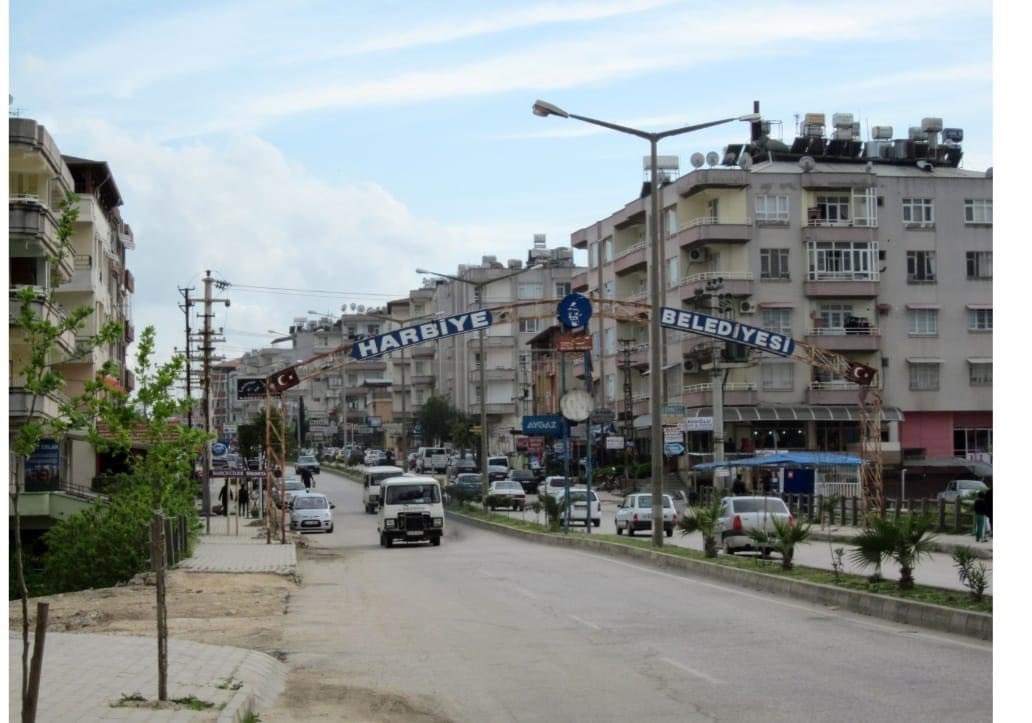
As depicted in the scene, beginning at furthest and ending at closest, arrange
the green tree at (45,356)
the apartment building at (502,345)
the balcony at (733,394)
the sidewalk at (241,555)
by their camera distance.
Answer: the apartment building at (502,345)
the balcony at (733,394)
the sidewalk at (241,555)
the green tree at (45,356)

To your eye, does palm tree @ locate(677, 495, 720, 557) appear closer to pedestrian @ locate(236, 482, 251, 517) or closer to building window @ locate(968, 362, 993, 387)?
pedestrian @ locate(236, 482, 251, 517)

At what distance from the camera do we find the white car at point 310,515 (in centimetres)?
5681

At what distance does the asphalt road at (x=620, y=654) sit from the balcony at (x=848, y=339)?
183 feet

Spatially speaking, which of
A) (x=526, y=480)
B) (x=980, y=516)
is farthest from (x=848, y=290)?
(x=980, y=516)

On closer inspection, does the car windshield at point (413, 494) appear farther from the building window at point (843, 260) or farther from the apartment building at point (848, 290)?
the building window at point (843, 260)

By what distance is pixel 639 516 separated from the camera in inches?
1950

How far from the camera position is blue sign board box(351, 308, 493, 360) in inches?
1681

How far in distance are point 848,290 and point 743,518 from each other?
49.0 meters

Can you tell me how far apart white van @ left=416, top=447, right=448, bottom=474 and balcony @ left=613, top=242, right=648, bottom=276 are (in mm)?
27425

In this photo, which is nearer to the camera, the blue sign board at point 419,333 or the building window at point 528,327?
the blue sign board at point 419,333

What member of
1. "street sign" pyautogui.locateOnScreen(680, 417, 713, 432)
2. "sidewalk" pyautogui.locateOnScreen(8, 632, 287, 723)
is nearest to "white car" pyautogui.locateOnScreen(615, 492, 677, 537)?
"street sign" pyautogui.locateOnScreen(680, 417, 713, 432)

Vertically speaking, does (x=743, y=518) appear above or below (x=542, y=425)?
below

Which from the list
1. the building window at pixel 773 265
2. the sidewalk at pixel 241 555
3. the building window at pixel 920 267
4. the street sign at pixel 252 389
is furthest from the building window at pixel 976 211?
the street sign at pixel 252 389

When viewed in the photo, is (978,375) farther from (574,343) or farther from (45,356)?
(45,356)
